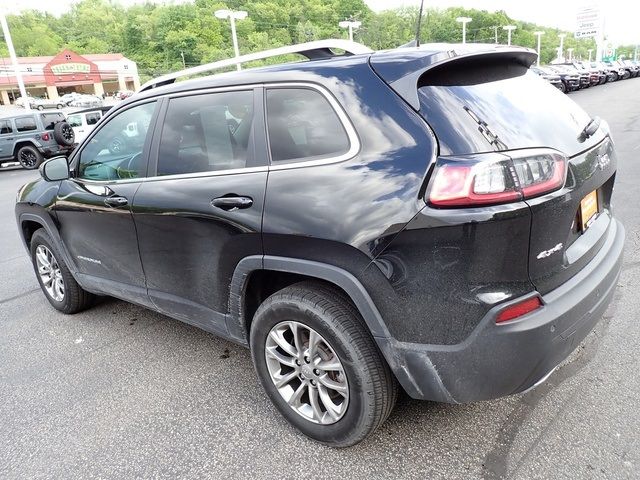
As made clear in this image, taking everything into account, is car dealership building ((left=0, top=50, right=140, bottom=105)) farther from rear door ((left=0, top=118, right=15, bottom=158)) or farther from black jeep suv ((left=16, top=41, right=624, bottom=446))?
black jeep suv ((left=16, top=41, right=624, bottom=446))

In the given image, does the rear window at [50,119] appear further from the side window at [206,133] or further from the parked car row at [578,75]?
the parked car row at [578,75]

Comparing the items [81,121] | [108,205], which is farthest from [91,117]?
[108,205]

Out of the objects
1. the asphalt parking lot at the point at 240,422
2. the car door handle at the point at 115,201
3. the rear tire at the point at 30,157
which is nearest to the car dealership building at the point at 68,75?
the rear tire at the point at 30,157

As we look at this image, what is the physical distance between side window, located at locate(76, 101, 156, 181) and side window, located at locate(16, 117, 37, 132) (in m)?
15.9

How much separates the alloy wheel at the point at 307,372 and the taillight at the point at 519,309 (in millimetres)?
762

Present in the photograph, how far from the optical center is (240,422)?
2.69m

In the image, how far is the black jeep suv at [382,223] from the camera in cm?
191

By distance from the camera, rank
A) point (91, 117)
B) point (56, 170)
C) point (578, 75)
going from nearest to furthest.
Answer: point (56, 170) → point (91, 117) → point (578, 75)

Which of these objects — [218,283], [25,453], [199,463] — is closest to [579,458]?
[199,463]

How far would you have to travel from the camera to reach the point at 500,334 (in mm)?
1896

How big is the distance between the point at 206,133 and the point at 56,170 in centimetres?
164

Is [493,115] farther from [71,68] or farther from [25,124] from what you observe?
[71,68]

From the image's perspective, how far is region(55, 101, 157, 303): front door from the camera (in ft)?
10.4

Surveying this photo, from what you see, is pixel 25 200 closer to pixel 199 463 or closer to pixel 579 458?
pixel 199 463
